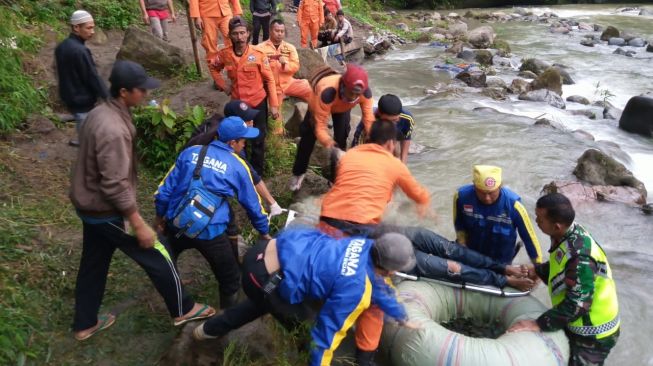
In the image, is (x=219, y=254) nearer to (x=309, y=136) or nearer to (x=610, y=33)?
(x=309, y=136)

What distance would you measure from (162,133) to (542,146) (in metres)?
6.66

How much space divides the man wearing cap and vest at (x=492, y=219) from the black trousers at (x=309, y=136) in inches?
70.6

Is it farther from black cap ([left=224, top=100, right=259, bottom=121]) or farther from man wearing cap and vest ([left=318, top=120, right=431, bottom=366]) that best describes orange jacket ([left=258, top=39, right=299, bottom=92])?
man wearing cap and vest ([left=318, top=120, right=431, bottom=366])

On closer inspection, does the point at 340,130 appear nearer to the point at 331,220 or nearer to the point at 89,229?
the point at 331,220

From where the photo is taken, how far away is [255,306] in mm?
3197

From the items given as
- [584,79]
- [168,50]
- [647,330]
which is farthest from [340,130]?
[584,79]

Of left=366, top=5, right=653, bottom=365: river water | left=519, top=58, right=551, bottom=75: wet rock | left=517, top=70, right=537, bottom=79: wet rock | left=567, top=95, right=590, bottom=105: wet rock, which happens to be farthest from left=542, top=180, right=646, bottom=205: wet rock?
left=519, top=58, right=551, bottom=75: wet rock

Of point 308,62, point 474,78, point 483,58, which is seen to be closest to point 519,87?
point 474,78

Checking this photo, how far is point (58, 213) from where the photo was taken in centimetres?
478

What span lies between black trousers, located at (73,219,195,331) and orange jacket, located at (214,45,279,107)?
282 cm

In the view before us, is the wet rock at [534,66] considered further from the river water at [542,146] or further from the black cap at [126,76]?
the black cap at [126,76]

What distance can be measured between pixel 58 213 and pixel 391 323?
332cm

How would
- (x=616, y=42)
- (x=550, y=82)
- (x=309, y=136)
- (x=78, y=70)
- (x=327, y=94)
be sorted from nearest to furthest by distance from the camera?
(x=78, y=70) → (x=327, y=94) → (x=309, y=136) → (x=550, y=82) → (x=616, y=42)

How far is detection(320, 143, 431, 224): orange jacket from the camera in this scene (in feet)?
12.7
